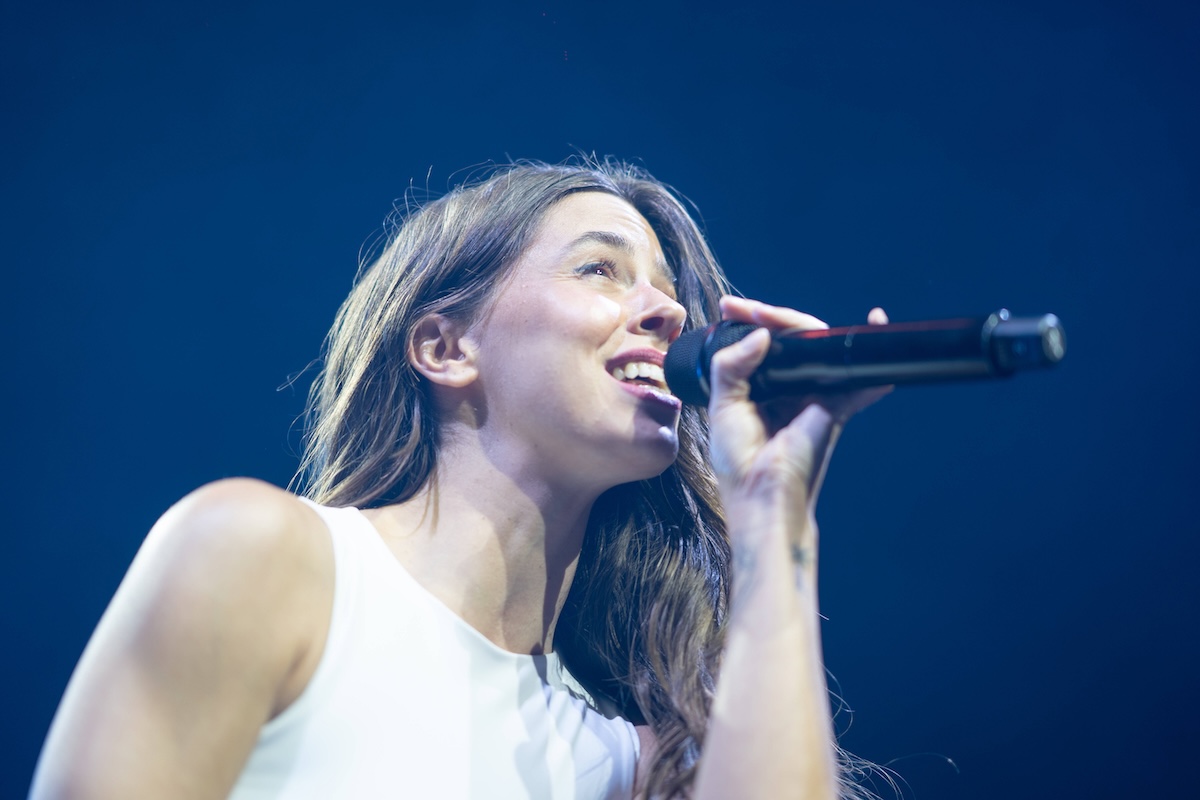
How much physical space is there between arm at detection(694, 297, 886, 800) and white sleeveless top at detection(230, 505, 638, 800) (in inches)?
15.9

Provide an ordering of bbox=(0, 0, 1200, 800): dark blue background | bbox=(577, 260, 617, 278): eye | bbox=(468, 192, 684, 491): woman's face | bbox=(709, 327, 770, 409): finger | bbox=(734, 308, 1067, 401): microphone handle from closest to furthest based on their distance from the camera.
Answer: bbox=(734, 308, 1067, 401): microphone handle, bbox=(709, 327, 770, 409): finger, bbox=(468, 192, 684, 491): woman's face, bbox=(577, 260, 617, 278): eye, bbox=(0, 0, 1200, 800): dark blue background

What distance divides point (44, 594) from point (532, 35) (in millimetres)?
1786

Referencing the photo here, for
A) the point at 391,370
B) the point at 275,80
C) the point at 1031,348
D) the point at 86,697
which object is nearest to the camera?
the point at 1031,348

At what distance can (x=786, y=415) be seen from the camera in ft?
4.87

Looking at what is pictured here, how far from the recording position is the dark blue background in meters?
2.33

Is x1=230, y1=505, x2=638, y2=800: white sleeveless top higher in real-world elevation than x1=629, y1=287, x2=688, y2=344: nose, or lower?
lower

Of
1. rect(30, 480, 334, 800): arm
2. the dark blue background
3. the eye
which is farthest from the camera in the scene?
the dark blue background

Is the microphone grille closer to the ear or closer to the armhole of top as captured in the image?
the ear

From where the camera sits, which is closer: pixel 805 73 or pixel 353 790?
pixel 353 790

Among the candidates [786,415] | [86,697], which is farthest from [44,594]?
[786,415]

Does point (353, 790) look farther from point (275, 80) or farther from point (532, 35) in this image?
point (532, 35)

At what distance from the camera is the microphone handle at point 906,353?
1030 mm

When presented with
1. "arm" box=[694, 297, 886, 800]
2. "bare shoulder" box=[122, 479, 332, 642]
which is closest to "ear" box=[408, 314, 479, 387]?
"bare shoulder" box=[122, 479, 332, 642]

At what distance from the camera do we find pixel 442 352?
1.93 metres
